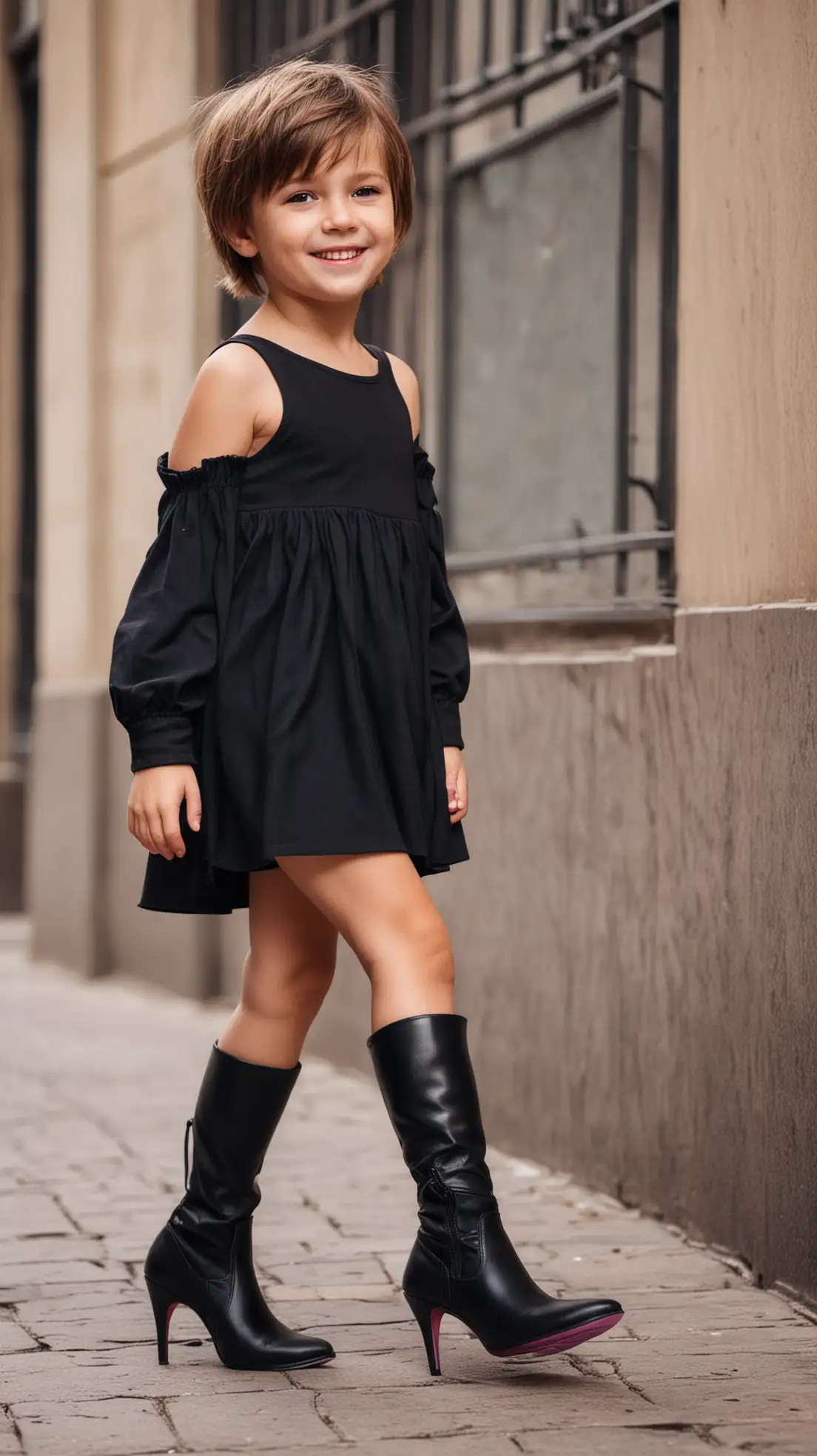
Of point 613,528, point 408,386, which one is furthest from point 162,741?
point 613,528

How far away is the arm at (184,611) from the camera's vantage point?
329cm

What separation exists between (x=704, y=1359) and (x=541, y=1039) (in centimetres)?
172

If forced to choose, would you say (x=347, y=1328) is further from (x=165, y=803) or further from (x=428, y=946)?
(x=165, y=803)

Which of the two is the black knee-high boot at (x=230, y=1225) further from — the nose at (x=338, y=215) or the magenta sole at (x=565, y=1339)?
the nose at (x=338, y=215)

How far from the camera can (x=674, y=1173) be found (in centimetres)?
454

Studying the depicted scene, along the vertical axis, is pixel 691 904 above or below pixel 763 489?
below

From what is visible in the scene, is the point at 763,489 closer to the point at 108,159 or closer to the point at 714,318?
the point at 714,318

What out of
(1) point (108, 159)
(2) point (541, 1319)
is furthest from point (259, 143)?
(1) point (108, 159)

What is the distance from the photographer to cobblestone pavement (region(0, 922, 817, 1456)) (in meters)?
3.17

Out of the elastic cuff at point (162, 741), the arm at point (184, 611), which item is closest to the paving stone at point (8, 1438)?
the arm at point (184, 611)

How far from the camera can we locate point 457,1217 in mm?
3174

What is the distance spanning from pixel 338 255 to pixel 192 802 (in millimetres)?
841

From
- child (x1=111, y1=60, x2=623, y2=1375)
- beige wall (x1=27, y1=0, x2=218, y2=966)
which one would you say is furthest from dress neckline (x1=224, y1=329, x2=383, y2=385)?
beige wall (x1=27, y1=0, x2=218, y2=966)

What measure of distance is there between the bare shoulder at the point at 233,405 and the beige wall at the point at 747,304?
1.12 metres
